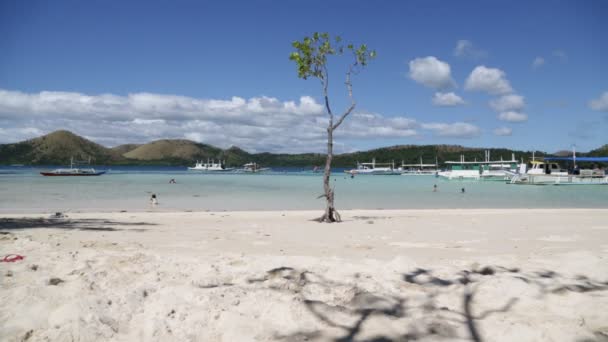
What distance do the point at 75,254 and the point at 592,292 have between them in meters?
7.34

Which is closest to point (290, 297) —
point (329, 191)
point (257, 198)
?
point (329, 191)

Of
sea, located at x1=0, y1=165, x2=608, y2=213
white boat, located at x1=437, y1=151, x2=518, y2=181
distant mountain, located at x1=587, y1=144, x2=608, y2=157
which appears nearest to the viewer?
sea, located at x1=0, y1=165, x2=608, y2=213

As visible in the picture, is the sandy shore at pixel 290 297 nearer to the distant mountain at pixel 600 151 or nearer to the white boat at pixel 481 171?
the white boat at pixel 481 171

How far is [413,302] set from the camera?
171 inches

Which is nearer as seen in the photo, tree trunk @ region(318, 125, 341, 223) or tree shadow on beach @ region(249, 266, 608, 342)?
tree shadow on beach @ region(249, 266, 608, 342)

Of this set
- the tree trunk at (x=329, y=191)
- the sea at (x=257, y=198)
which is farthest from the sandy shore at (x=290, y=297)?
the sea at (x=257, y=198)

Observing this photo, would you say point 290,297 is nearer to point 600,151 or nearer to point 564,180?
point 564,180

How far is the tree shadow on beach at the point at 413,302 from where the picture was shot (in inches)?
139

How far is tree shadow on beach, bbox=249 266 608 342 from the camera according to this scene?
11.6ft

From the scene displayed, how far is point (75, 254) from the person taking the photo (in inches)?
247

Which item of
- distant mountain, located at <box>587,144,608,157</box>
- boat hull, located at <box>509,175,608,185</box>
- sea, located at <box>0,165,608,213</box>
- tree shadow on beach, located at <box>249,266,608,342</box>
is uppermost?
distant mountain, located at <box>587,144,608,157</box>

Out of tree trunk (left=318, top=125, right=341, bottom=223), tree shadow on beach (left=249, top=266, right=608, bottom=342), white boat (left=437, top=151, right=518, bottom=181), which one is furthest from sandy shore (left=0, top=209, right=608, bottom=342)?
white boat (left=437, top=151, right=518, bottom=181)

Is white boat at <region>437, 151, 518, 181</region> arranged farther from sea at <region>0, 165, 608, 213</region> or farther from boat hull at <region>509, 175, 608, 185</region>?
sea at <region>0, 165, 608, 213</region>

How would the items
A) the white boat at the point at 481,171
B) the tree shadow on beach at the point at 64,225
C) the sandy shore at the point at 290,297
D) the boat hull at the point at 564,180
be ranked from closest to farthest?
1. the sandy shore at the point at 290,297
2. the tree shadow on beach at the point at 64,225
3. the boat hull at the point at 564,180
4. the white boat at the point at 481,171
